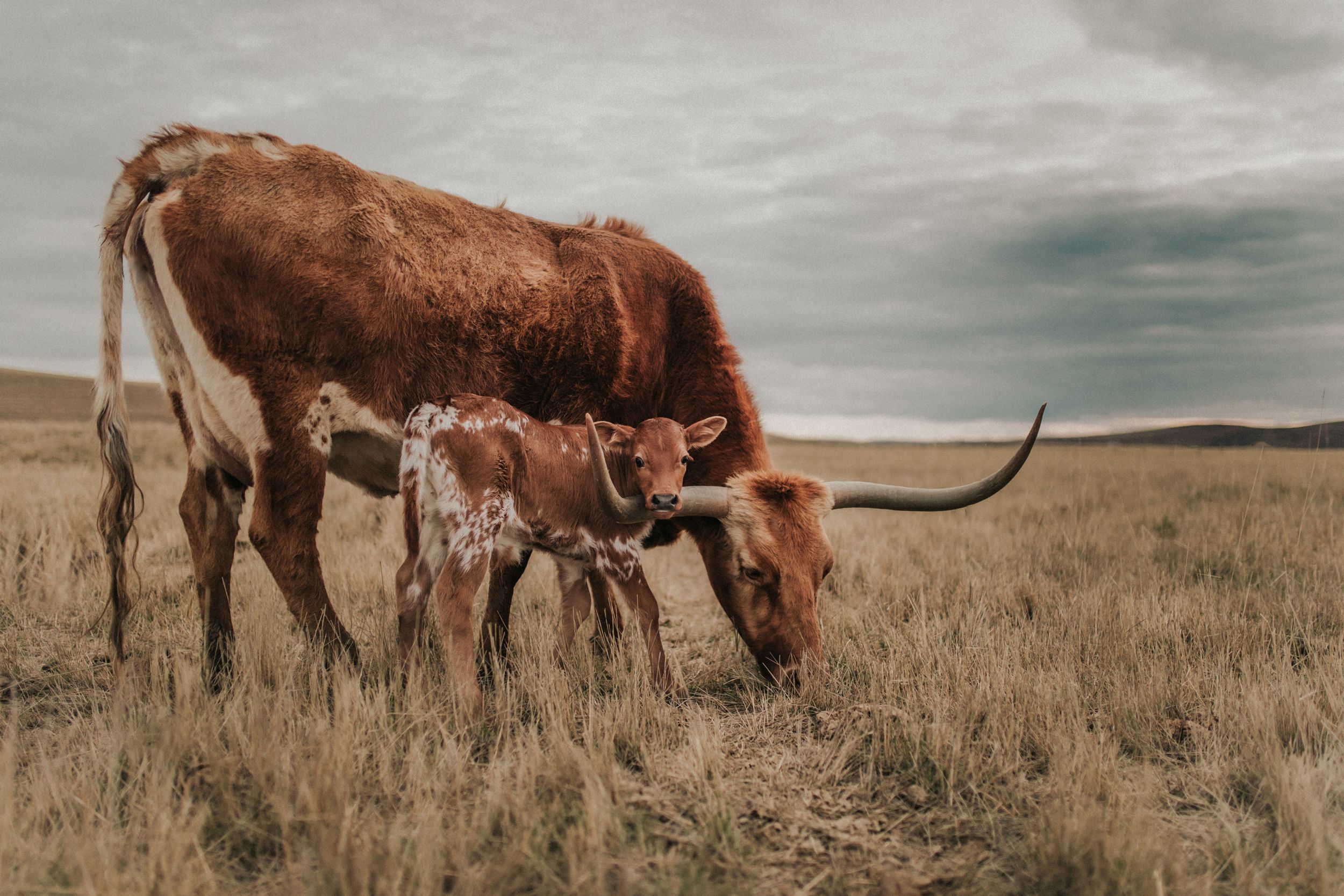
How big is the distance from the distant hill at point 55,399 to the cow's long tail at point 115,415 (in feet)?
82.7

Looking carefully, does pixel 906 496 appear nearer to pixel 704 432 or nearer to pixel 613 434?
pixel 704 432

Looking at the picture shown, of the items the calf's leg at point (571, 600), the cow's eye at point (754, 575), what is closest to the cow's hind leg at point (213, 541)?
the calf's leg at point (571, 600)

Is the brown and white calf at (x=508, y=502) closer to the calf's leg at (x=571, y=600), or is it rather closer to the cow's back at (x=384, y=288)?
the calf's leg at (x=571, y=600)

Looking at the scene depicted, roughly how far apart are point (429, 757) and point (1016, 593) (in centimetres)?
497

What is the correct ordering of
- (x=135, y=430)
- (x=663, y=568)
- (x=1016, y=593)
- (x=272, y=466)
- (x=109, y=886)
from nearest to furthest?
(x=109, y=886)
(x=272, y=466)
(x=1016, y=593)
(x=663, y=568)
(x=135, y=430)

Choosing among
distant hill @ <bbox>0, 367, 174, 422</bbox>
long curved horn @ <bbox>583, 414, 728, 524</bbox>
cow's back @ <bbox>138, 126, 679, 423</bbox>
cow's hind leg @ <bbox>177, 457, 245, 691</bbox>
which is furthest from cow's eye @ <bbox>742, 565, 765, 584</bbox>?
distant hill @ <bbox>0, 367, 174, 422</bbox>

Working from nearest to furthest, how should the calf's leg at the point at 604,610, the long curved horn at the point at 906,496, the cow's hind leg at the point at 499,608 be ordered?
the long curved horn at the point at 906,496 → the cow's hind leg at the point at 499,608 → the calf's leg at the point at 604,610

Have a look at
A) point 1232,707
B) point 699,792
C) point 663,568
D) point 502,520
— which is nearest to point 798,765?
point 699,792

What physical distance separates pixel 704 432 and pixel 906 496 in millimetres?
1408

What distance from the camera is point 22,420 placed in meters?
25.9

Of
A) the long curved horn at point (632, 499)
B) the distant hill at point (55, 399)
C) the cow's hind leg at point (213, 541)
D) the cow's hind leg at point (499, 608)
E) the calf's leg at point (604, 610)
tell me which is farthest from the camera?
the distant hill at point (55, 399)

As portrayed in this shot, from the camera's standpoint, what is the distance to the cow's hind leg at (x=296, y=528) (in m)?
4.31

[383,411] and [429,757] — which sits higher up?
[383,411]

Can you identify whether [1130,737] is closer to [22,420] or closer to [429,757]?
[429,757]
